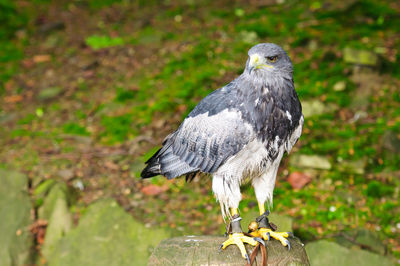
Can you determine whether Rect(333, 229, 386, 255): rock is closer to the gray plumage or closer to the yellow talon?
the yellow talon

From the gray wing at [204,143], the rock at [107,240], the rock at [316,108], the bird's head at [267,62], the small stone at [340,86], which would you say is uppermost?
the bird's head at [267,62]

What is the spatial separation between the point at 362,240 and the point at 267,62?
287 centimetres

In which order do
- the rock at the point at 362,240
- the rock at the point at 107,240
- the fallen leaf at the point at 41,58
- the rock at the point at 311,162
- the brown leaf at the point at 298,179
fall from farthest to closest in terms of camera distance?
the fallen leaf at the point at 41,58 → the rock at the point at 311,162 → the brown leaf at the point at 298,179 → the rock at the point at 107,240 → the rock at the point at 362,240

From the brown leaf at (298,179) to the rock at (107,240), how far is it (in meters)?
1.93

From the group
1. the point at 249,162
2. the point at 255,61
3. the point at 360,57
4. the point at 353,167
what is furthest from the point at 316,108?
the point at 255,61

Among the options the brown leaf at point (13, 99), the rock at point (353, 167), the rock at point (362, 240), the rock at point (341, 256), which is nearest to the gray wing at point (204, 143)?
the rock at point (341, 256)

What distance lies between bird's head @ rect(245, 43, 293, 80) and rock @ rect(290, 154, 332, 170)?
3.08 meters

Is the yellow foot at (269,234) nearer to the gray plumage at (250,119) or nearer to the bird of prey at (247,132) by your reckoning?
the bird of prey at (247,132)

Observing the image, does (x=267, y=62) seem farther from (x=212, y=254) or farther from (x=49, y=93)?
(x=49, y=93)

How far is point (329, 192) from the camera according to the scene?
620cm

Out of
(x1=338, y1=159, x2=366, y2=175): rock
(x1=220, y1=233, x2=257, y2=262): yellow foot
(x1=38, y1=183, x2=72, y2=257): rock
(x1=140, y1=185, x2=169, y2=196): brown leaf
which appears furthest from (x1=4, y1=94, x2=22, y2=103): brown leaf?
(x1=220, y1=233, x2=257, y2=262): yellow foot

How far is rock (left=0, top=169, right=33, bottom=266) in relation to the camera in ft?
19.4

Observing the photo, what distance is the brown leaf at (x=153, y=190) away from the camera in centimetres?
650

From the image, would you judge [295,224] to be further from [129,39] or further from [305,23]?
[129,39]
